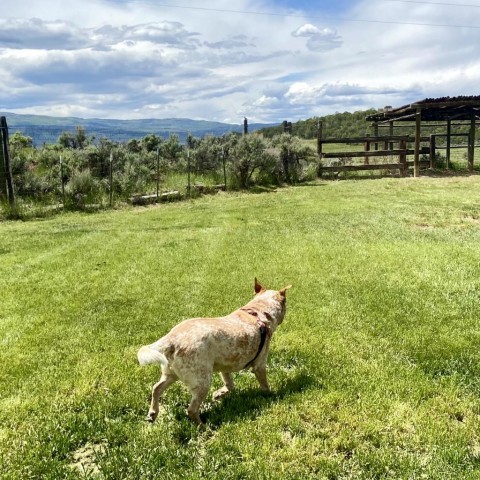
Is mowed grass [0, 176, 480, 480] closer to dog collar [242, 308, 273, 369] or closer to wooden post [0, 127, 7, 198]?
dog collar [242, 308, 273, 369]

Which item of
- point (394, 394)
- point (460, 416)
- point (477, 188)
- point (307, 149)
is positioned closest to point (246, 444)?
point (394, 394)

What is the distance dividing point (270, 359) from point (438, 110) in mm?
22053

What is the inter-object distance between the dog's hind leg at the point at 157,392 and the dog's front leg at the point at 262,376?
0.78m

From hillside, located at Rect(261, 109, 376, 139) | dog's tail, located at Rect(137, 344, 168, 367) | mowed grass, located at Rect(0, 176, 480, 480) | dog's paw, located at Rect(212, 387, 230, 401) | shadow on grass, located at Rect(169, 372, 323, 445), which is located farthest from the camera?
hillside, located at Rect(261, 109, 376, 139)

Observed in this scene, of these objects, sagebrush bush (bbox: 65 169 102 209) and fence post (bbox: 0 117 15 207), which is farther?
sagebrush bush (bbox: 65 169 102 209)

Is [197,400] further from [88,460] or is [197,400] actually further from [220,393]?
[88,460]

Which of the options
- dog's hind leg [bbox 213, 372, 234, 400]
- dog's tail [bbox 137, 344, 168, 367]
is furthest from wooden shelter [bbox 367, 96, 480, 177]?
dog's tail [bbox 137, 344, 168, 367]

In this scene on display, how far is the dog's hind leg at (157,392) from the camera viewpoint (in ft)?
12.2

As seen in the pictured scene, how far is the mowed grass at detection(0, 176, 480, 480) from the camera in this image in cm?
332

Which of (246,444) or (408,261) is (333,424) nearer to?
(246,444)

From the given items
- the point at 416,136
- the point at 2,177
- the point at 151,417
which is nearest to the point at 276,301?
the point at 151,417

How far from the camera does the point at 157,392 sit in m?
3.73

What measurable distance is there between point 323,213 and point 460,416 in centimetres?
1003

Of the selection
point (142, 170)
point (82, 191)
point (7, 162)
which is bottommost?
point (82, 191)
